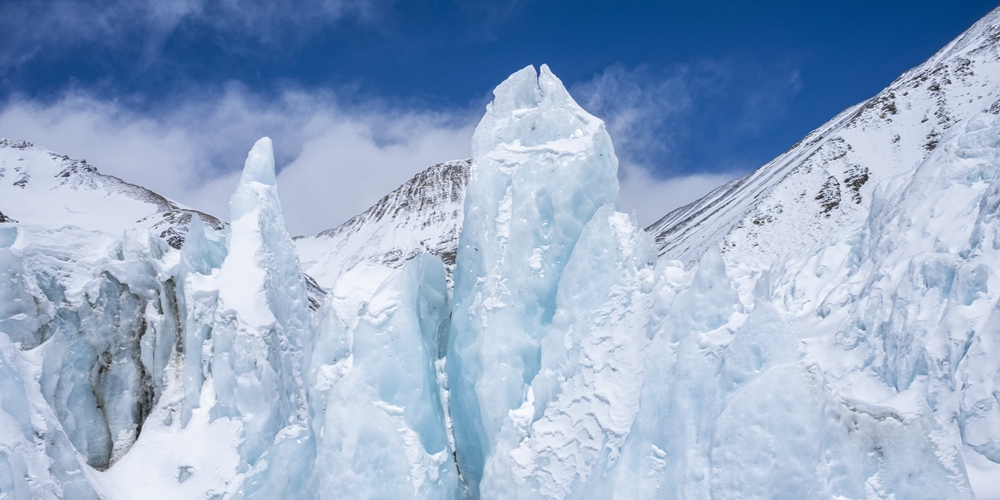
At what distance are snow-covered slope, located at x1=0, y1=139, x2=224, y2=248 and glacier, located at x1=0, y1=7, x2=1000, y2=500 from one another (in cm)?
6131

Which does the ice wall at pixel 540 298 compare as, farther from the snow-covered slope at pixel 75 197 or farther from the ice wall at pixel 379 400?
the snow-covered slope at pixel 75 197

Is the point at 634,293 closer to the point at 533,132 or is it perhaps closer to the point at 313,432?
the point at 533,132

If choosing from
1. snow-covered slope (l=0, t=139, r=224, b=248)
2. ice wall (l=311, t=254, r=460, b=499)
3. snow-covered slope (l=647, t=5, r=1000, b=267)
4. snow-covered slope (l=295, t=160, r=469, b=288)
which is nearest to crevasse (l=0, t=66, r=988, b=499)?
ice wall (l=311, t=254, r=460, b=499)

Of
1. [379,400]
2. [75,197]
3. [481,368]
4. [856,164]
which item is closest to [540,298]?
[481,368]

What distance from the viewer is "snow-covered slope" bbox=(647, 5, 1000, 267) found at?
→ 201 feet

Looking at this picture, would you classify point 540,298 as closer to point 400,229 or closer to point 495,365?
point 495,365

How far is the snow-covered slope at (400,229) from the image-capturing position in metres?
158

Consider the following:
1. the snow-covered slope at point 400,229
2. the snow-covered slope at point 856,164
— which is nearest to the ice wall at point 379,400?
the snow-covered slope at point 856,164

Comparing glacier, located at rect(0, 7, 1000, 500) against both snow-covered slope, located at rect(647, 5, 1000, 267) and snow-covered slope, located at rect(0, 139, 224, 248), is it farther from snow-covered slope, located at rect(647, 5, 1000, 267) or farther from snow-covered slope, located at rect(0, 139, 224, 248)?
snow-covered slope, located at rect(0, 139, 224, 248)

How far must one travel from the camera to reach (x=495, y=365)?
10.0 m

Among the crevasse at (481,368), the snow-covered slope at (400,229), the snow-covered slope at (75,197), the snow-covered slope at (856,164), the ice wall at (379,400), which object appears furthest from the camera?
the snow-covered slope at (400,229)

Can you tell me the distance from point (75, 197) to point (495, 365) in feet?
313

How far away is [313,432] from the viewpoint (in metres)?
10.7

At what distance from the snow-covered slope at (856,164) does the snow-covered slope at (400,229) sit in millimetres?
85547
